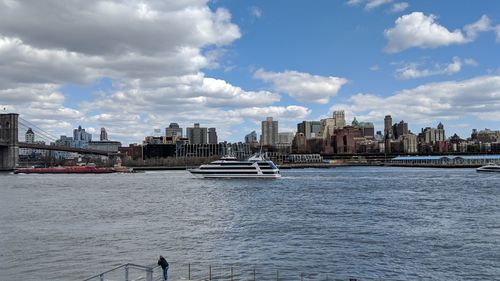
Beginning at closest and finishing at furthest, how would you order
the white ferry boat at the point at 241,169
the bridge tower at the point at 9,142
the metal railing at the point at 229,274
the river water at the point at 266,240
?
the metal railing at the point at 229,274, the river water at the point at 266,240, the white ferry boat at the point at 241,169, the bridge tower at the point at 9,142

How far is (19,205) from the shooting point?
2263 inches

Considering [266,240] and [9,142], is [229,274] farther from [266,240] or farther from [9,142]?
[9,142]

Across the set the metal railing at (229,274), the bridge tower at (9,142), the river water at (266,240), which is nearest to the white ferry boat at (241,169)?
the river water at (266,240)

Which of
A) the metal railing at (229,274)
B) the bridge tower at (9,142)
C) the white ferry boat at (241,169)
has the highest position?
the bridge tower at (9,142)

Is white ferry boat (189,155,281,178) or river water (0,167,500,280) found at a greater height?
white ferry boat (189,155,281,178)

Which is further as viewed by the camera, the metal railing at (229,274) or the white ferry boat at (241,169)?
the white ferry boat at (241,169)

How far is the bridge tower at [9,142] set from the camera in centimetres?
18862

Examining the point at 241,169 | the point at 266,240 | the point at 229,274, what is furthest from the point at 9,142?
the point at 229,274

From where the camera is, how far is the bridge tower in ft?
619

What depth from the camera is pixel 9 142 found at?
18938 cm

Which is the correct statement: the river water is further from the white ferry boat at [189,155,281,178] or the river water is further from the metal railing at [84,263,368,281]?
the white ferry boat at [189,155,281,178]

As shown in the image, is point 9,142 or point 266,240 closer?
point 266,240

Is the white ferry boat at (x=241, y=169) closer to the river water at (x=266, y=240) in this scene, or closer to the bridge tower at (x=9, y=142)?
the river water at (x=266, y=240)

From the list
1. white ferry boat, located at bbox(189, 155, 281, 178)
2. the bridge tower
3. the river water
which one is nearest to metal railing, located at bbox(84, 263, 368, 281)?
the river water
